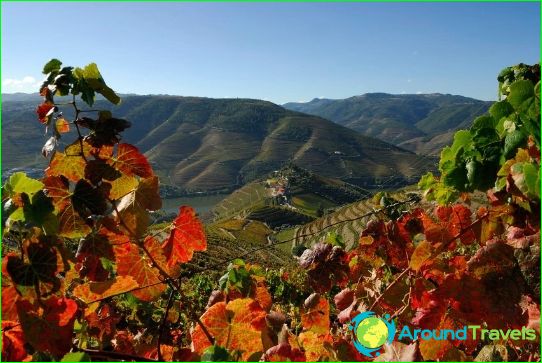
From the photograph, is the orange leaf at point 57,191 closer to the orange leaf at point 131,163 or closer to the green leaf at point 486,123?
the orange leaf at point 131,163

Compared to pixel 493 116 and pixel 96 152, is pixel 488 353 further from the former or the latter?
pixel 96 152

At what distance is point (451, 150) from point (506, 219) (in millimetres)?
341

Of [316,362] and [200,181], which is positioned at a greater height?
[316,362]

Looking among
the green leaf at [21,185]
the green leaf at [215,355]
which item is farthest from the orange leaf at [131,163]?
the green leaf at [215,355]

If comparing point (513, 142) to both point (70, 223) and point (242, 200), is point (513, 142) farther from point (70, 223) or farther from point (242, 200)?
point (242, 200)

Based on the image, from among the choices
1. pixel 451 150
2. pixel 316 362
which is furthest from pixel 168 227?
pixel 451 150

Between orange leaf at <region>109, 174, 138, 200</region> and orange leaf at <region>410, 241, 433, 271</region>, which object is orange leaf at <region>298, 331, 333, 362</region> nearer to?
orange leaf at <region>410, 241, 433, 271</region>

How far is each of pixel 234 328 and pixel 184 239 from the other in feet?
1.63

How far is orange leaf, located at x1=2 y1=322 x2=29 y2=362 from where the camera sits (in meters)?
1.55

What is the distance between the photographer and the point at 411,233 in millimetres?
2854

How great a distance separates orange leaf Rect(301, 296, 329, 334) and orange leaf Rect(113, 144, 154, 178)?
981mm

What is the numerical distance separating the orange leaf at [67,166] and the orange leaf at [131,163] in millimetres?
136

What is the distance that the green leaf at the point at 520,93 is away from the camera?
4.72 feet

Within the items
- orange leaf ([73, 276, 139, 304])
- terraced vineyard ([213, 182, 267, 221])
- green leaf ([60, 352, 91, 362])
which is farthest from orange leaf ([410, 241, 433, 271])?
terraced vineyard ([213, 182, 267, 221])
